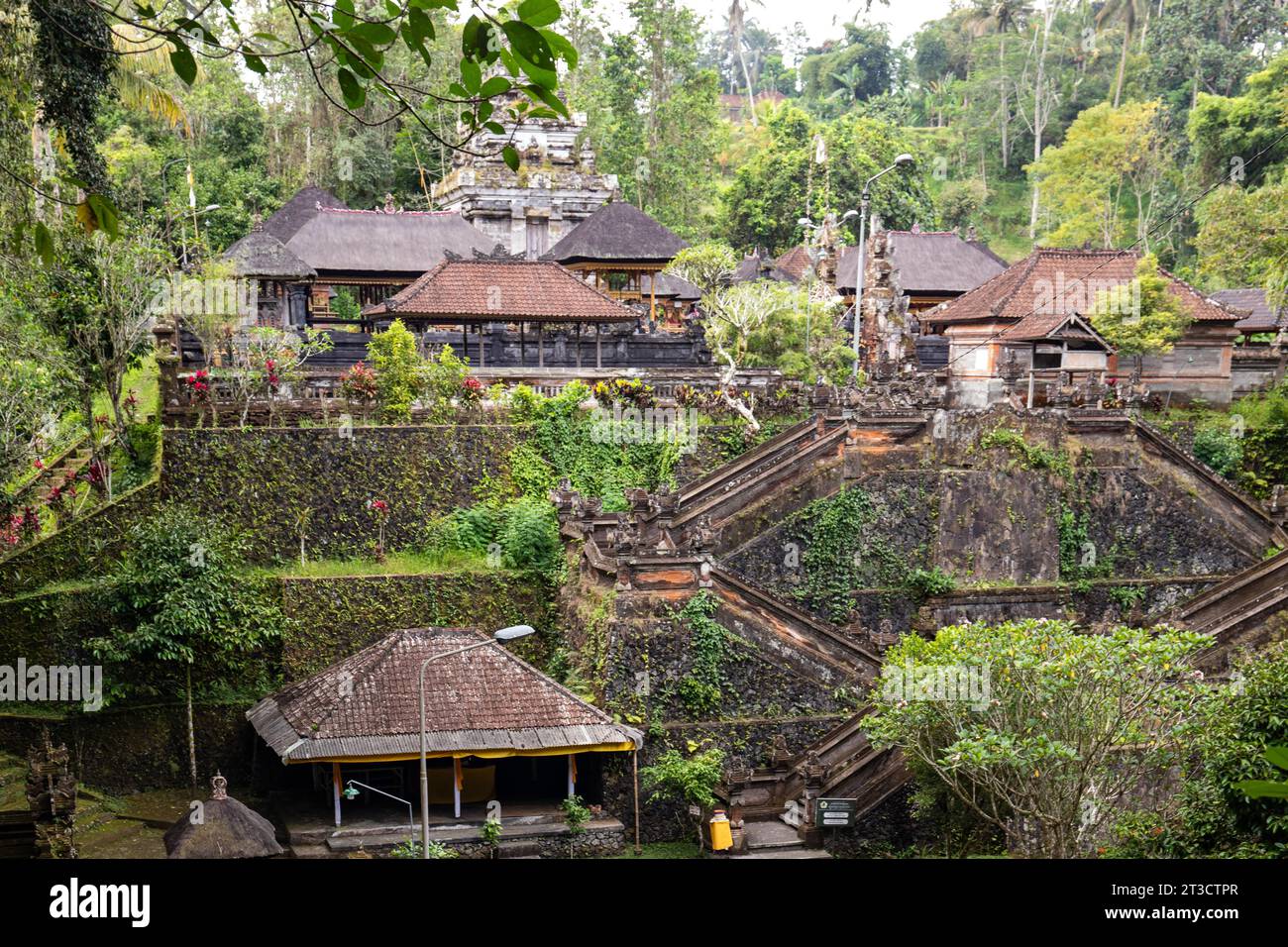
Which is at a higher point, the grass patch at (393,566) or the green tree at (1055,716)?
the grass patch at (393,566)

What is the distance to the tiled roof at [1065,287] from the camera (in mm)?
34969

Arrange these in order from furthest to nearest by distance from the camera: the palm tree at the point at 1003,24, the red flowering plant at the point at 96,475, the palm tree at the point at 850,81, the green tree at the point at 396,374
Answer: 1. the palm tree at the point at 850,81
2. the palm tree at the point at 1003,24
3. the green tree at the point at 396,374
4. the red flowering plant at the point at 96,475

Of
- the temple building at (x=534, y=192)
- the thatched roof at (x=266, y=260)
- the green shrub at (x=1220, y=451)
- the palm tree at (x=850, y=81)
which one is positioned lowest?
the green shrub at (x=1220, y=451)

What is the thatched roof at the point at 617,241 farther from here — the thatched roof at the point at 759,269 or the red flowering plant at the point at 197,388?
the red flowering plant at the point at 197,388

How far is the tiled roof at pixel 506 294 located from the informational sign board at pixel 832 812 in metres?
13.3

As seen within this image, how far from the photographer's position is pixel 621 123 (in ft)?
182

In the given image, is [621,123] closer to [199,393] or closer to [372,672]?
[199,393]

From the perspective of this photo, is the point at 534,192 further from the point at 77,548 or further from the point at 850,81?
the point at 850,81

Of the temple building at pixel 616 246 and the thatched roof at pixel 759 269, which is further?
the thatched roof at pixel 759 269

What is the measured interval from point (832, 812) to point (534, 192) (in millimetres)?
29613

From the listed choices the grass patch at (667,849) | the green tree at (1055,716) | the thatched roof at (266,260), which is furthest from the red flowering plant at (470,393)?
the green tree at (1055,716)

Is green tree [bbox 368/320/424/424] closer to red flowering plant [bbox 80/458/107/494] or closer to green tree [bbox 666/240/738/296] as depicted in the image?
red flowering plant [bbox 80/458/107/494]

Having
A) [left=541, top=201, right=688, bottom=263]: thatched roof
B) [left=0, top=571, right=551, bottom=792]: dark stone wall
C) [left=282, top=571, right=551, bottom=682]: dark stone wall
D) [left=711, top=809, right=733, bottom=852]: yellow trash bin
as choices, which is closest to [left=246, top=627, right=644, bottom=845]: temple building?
[left=0, top=571, right=551, bottom=792]: dark stone wall

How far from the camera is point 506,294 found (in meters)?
30.2
